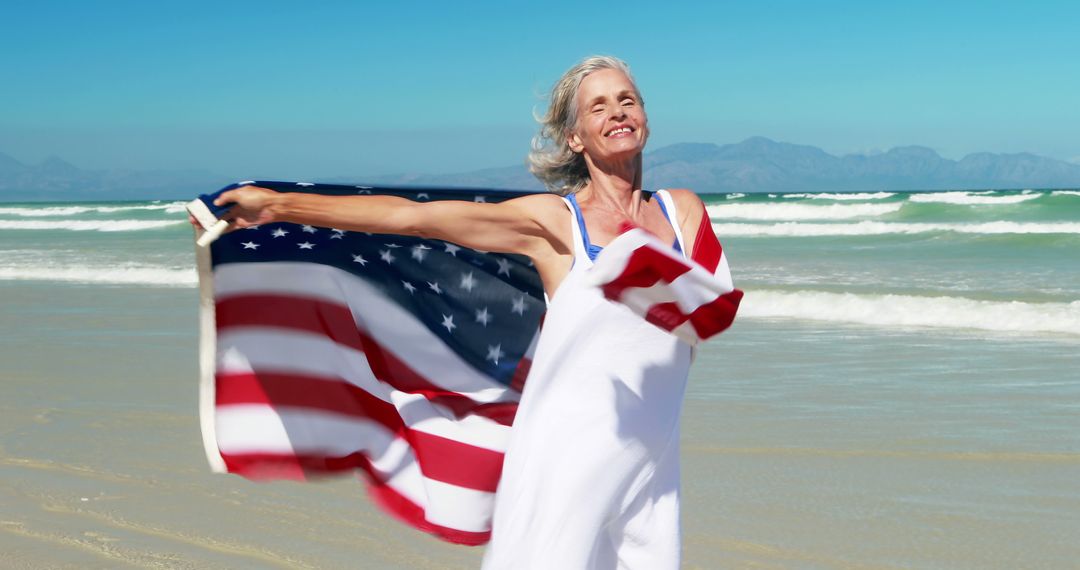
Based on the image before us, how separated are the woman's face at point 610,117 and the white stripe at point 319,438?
115 centimetres

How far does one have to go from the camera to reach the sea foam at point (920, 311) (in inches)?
412

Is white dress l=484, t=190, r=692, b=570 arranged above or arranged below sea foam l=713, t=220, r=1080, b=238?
above

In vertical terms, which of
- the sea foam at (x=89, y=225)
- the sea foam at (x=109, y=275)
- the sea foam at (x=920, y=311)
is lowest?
the sea foam at (x=89, y=225)

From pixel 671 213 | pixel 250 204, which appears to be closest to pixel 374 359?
pixel 250 204

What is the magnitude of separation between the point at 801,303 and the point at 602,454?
32.9ft

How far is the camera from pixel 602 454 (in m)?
2.63

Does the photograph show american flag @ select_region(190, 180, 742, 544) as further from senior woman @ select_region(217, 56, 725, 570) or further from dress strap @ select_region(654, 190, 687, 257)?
dress strap @ select_region(654, 190, 687, 257)

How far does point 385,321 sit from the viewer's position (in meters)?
3.53

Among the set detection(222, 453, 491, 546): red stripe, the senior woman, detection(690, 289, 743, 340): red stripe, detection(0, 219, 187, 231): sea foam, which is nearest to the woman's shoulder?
the senior woman

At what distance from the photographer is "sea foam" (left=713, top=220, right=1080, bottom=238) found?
84.2 feet

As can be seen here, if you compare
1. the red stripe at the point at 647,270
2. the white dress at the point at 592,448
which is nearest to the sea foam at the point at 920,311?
the white dress at the point at 592,448

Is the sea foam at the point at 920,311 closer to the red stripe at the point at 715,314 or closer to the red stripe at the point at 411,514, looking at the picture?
the red stripe at the point at 411,514

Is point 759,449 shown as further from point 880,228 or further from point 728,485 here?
point 880,228

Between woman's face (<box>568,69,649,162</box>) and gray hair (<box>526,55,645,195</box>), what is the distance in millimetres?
26
